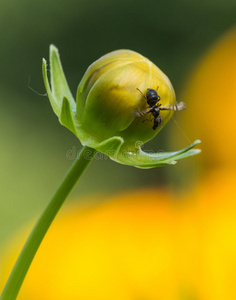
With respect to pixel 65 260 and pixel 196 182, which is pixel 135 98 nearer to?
pixel 65 260

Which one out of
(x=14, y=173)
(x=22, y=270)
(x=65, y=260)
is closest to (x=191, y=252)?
(x=65, y=260)

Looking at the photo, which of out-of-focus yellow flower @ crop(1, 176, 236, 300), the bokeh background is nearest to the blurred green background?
the bokeh background

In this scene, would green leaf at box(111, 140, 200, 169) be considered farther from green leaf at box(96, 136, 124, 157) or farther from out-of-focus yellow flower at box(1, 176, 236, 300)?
out-of-focus yellow flower at box(1, 176, 236, 300)

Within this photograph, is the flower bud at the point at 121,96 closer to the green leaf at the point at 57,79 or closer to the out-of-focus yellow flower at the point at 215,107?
the green leaf at the point at 57,79

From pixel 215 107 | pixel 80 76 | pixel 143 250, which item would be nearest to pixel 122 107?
pixel 143 250

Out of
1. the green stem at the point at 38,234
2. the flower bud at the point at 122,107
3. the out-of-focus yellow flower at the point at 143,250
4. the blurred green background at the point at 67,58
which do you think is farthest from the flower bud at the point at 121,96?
the blurred green background at the point at 67,58
